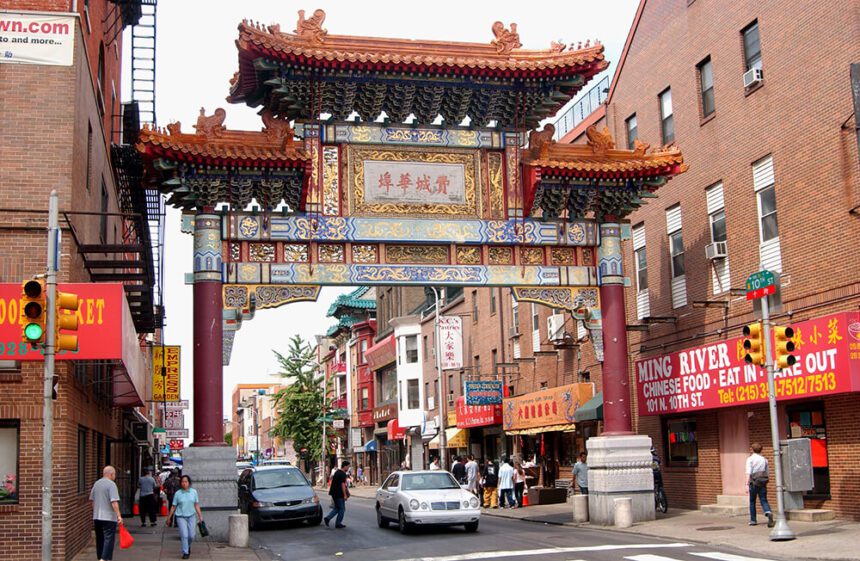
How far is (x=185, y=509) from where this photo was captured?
19.3m

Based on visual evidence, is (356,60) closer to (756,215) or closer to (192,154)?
(192,154)

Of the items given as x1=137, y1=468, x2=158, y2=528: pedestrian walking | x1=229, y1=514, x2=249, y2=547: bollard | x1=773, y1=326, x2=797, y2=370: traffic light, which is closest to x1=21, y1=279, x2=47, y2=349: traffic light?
x1=229, y1=514, x2=249, y2=547: bollard

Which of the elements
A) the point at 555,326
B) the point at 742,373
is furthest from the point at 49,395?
the point at 555,326

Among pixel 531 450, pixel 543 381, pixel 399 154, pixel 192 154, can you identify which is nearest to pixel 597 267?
pixel 399 154

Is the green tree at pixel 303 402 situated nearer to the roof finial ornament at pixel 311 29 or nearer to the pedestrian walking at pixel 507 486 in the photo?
the pedestrian walking at pixel 507 486

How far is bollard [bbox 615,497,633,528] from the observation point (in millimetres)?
23109

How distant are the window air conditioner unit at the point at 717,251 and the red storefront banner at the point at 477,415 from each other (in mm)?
17667

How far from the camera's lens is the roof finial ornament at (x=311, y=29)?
22.9 m

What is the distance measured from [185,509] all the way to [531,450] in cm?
2426

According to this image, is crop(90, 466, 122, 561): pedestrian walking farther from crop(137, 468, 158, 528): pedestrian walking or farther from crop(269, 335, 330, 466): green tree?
crop(269, 335, 330, 466): green tree

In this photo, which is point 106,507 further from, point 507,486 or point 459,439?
point 459,439

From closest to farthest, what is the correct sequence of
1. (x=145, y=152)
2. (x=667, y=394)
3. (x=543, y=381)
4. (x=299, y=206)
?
(x=145, y=152)
(x=299, y=206)
(x=667, y=394)
(x=543, y=381)

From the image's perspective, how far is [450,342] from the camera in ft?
149

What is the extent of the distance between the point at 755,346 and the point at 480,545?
669cm
